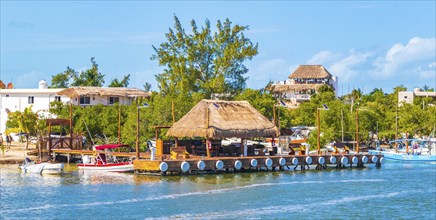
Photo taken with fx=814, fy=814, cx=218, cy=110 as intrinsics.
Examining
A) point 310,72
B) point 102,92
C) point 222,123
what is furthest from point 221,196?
point 310,72

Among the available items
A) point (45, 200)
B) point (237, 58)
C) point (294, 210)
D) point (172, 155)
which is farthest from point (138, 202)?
point (237, 58)

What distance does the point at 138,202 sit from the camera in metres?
42.4

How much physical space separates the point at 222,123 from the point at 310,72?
67.3m

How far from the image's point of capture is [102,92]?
86.5m

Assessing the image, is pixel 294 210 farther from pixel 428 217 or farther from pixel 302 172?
pixel 302 172

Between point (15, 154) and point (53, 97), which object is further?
point (53, 97)

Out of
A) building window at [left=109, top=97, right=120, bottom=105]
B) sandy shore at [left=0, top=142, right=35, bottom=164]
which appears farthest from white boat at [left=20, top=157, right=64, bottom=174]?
building window at [left=109, top=97, right=120, bottom=105]

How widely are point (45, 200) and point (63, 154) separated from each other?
2512 cm

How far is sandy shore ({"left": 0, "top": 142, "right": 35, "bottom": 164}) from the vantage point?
213 ft

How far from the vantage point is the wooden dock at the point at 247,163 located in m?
54.6

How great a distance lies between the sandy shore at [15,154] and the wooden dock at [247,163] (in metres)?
14.0

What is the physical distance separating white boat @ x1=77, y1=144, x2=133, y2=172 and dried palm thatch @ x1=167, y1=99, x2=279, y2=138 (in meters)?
4.65

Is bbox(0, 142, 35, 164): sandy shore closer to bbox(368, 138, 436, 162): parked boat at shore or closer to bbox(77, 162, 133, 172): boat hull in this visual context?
bbox(77, 162, 133, 172): boat hull

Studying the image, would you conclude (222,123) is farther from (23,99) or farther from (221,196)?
(23,99)
